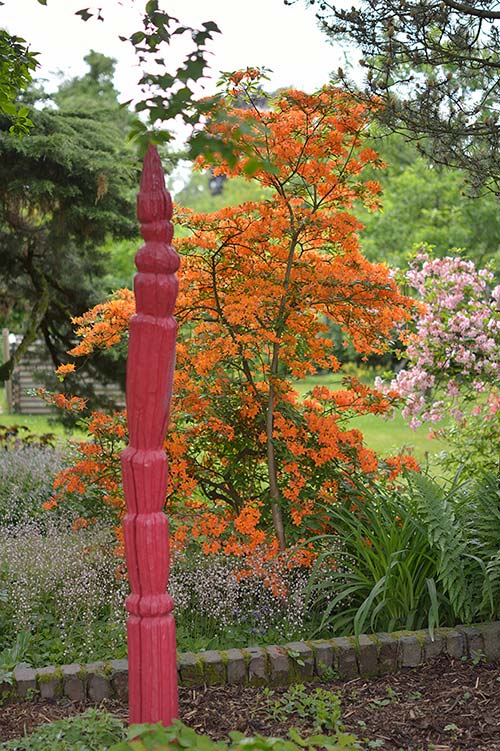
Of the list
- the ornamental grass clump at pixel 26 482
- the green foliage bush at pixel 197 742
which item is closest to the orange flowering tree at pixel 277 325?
the ornamental grass clump at pixel 26 482

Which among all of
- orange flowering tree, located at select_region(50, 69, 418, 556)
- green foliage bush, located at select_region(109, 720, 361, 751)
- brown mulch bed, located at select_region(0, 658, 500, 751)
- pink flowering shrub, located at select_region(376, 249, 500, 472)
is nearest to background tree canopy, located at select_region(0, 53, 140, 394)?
pink flowering shrub, located at select_region(376, 249, 500, 472)

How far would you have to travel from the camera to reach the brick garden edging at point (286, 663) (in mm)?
3617

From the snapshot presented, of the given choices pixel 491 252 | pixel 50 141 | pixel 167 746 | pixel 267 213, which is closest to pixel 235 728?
pixel 167 746

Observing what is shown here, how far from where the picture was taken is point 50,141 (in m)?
7.24

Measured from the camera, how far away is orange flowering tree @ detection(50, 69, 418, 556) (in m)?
A: 4.42

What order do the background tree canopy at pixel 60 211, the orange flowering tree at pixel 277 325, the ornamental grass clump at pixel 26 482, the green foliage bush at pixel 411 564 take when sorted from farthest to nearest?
the background tree canopy at pixel 60 211 < the ornamental grass clump at pixel 26 482 < the orange flowering tree at pixel 277 325 < the green foliage bush at pixel 411 564

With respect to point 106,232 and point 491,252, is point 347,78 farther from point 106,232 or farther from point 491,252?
point 491,252

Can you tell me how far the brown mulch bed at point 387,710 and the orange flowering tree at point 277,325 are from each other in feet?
2.83

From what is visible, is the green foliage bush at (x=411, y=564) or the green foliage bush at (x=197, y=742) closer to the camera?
the green foliage bush at (x=197, y=742)

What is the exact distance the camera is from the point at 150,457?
298 centimetres

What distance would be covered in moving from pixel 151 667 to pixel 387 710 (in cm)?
111

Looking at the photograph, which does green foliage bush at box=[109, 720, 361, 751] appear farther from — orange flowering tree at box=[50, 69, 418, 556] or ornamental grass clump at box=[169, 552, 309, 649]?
orange flowering tree at box=[50, 69, 418, 556]

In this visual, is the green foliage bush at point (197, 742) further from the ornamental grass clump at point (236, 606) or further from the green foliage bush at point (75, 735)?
the ornamental grass clump at point (236, 606)

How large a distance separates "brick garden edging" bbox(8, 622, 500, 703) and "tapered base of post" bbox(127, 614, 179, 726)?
671mm
